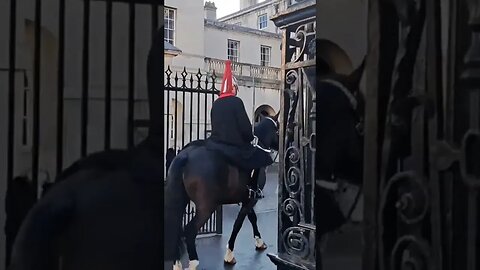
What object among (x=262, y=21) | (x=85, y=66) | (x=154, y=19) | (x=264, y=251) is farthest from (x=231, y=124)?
(x=262, y=21)

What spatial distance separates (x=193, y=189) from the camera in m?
5.29

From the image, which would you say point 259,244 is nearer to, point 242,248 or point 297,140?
point 242,248

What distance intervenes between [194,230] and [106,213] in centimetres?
326

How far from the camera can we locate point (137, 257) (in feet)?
7.22

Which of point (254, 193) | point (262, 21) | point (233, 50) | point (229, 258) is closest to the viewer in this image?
point (229, 258)

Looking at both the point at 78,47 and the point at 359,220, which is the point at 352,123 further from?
the point at 78,47

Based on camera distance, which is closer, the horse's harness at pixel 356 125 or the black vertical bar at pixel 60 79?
the horse's harness at pixel 356 125

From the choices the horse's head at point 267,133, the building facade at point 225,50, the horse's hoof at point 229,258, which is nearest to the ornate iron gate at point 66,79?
the horse's hoof at point 229,258

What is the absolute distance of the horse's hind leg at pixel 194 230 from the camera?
5273 millimetres

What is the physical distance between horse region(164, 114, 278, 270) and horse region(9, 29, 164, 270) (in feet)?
9.58

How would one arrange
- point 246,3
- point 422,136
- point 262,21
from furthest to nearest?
point 246,3 → point 262,21 → point 422,136

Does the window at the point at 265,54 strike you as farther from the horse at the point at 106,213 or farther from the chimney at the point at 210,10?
the horse at the point at 106,213

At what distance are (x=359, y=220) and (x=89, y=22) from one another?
134 cm

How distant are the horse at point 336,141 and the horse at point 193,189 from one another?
11.0 ft
